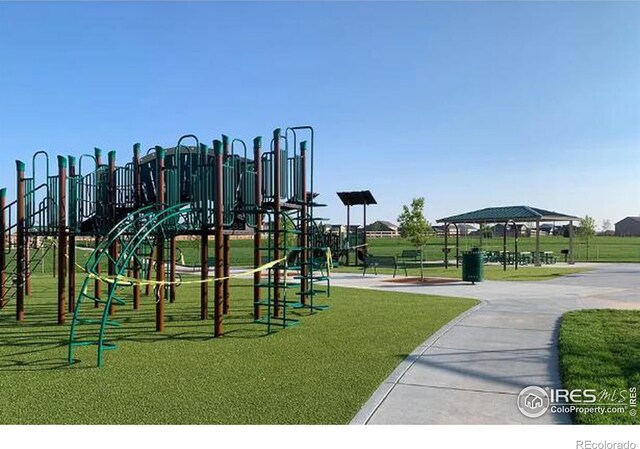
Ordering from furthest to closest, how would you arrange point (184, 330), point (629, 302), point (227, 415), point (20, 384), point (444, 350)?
1. point (629, 302)
2. point (184, 330)
3. point (444, 350)
4. point (20, 384)
5. point (227, 415)

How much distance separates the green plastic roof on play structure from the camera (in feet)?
99.5

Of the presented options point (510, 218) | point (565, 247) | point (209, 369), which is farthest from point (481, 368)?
point (565, 247)

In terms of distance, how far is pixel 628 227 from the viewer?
144m

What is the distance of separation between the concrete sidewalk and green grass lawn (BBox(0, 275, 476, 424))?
30 centimetres

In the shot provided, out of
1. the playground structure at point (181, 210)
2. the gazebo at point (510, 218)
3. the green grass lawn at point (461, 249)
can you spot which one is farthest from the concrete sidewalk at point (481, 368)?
the gazebo at point (510, 218)

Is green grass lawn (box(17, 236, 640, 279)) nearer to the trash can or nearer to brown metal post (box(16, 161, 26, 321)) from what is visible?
the trash can

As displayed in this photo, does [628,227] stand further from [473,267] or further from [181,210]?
[181,210]

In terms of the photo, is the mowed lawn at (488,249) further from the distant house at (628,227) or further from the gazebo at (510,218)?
the distant house at (628,227)

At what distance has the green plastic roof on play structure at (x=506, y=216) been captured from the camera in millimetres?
30328

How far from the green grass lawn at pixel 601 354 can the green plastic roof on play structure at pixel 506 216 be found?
19.9 m
